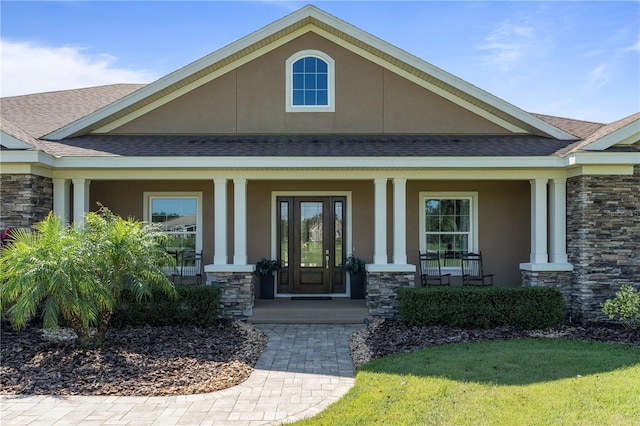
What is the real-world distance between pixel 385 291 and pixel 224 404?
4.76 m

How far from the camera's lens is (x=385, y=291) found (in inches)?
360

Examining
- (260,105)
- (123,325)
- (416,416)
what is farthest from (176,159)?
(416,416)

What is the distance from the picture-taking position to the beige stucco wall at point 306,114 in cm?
1053

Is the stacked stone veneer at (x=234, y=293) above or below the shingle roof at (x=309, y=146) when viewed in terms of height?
below

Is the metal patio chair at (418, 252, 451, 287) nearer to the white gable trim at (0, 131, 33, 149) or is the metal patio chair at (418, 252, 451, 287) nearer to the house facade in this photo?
the house facade

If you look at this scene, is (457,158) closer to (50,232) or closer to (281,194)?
(281,194)

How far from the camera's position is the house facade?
369 inches

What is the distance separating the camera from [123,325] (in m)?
8.52

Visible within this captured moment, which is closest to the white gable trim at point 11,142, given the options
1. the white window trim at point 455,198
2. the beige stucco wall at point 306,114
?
the beige stucco wall at point 306,114

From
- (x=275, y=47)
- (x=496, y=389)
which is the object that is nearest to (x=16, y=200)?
(x=275, y=47)

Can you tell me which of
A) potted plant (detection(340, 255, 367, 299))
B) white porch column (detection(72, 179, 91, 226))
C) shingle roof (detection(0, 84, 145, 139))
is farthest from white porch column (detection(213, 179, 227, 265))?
shingle roof (detection(0, 84, 145, 139))

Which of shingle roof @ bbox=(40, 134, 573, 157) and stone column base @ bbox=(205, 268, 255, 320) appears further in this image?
shingle roof @ bbox=(40, 134, 573, 157)

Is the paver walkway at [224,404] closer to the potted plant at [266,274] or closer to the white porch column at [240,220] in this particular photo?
the white porch column at [240,220]

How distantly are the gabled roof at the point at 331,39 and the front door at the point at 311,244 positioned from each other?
3.31 m
